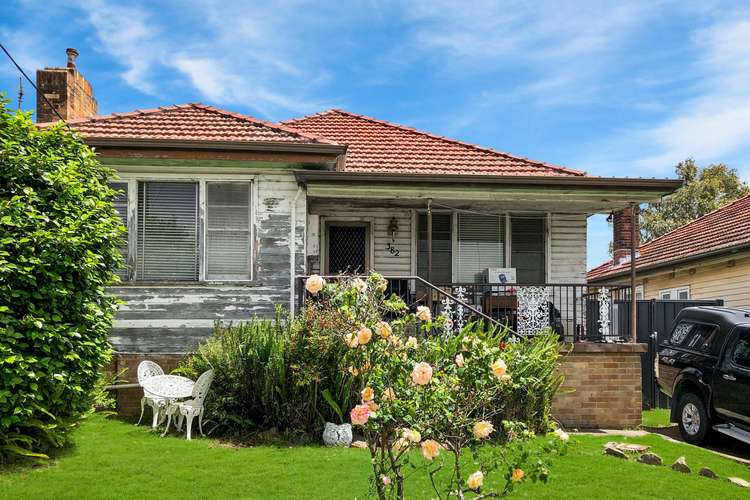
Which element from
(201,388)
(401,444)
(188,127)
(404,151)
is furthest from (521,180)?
(401,444)

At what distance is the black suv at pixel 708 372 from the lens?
1042 cm

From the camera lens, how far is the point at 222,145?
11.6 metres

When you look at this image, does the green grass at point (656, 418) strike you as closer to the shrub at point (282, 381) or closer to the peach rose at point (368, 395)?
the shrub at point (282, 381)

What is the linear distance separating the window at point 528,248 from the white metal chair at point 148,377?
22.7ft

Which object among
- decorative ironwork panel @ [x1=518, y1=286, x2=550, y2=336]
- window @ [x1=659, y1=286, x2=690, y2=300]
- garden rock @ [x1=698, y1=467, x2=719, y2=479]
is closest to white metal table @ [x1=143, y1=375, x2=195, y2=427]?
decorative ironwork panel @ [x1=518, y1=286, x2=550, y2=336]

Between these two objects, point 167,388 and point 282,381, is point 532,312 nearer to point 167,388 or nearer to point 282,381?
point 282,381

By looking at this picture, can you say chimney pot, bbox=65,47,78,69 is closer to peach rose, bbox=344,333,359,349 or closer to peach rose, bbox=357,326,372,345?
peach rose, bbox=344,333,359,349

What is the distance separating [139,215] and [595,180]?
7.41 metres

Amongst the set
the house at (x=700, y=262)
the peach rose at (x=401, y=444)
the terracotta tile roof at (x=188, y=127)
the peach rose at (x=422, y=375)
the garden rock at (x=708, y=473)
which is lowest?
the garden rock at (x=708, y=473)

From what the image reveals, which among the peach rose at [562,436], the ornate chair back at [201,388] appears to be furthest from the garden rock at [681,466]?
the ornate chair back at [201,388]

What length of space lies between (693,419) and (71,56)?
13.3 m

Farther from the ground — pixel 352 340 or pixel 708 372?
pixel 352 340

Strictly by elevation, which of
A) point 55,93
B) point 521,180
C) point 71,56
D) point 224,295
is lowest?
point 224,295

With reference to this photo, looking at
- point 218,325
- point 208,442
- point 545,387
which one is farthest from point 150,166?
point 545,387
